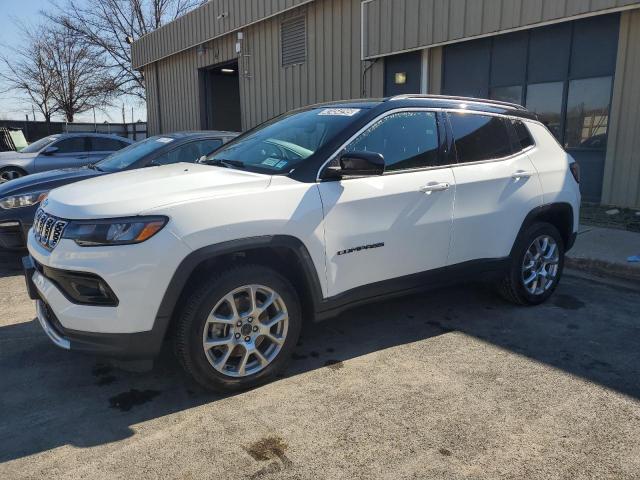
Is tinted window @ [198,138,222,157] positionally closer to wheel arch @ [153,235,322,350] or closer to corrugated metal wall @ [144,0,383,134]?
wheel arch @ [153,235,322,350]

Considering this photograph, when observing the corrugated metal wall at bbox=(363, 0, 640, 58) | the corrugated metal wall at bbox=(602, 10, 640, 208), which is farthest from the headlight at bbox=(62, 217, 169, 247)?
the corrugated metal wall at bbox=(602, 10, 640, 208)

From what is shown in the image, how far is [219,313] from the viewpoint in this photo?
9.84ft

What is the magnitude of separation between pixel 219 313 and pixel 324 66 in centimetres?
1073

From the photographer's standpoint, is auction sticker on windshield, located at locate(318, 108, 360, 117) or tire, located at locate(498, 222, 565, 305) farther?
tire, located at locate(498, 222, 565, 305)

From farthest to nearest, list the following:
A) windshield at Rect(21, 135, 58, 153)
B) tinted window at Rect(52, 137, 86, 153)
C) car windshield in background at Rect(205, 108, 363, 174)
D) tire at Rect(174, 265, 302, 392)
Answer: windshield at Rect(21, 135, 58, 153) → tinted window at Rect(52, 137, 86, 153) → car windshield in background at Rect(205, 108, 363, 174) → tire at Rect(174, 265, 302, 392)

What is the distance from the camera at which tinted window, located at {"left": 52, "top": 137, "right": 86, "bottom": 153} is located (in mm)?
11016

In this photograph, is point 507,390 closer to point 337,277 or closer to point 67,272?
point 337,277

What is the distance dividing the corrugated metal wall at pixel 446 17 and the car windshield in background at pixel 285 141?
5.57 m

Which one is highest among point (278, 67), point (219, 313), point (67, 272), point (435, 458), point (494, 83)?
point (278, 67)

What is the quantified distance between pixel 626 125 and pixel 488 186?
5.09m

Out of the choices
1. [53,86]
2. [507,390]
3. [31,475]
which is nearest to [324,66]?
[507,390]

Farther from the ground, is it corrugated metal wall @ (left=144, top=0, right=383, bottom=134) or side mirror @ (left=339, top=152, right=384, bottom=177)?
corrugated metal wall @ (left=144, top=0, right=383, bottom=134)

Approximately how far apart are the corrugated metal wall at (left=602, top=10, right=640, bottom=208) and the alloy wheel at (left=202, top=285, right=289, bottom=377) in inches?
270

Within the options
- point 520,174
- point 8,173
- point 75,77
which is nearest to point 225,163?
point 520,174
